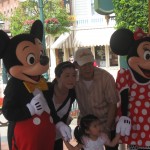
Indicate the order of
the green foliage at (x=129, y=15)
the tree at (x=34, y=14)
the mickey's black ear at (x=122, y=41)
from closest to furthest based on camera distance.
Result: the mickey's black ear at (x=122, y=41) < the green foliage at (x=129, y=15) < the tree at (x=34, y=14)

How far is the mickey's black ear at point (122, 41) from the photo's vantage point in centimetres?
292

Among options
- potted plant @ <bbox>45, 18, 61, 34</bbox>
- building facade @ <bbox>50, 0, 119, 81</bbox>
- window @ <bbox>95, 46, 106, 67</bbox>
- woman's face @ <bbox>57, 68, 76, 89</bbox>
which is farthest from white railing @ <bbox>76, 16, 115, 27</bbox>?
woman's face @ <bbox>57, 68, 76, 89</bbox>

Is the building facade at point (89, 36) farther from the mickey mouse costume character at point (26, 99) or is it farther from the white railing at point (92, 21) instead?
the mickey mouse costume character at point (26, 99)

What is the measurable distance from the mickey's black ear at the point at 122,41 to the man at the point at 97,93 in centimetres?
23

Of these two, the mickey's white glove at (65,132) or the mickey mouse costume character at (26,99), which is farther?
the mickey's white glove at (65,132)

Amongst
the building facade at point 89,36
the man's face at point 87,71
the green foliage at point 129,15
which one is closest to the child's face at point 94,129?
the man's face at point 87,71

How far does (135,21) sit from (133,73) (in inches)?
295

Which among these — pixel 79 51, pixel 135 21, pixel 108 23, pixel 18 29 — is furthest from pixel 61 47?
pixel 79 51

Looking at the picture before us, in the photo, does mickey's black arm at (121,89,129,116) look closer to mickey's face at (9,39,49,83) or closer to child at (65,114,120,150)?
child at (65,114,120,150)

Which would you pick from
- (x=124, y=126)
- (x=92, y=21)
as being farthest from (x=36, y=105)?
(x=92, y=21)

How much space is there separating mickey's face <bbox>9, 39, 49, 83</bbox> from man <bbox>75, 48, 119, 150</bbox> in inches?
13.6

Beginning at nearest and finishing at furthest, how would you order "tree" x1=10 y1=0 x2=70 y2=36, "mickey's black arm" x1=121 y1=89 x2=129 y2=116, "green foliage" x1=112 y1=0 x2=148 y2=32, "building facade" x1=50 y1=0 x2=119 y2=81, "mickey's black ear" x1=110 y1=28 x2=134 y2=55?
1. "mickey's black arm" x1=121 y1=89 x2=129 y2=116
2. "mickey's black ear" x1=110 y1=28 x2=134 y2=55
3. "green foliage" x1=112 y1=0 x2=148 y2=32
4. "tree" x1=10 y1=0 x2=70 y2=36
5. "building facade" x1=50 y1=0 x2=119 y2=81

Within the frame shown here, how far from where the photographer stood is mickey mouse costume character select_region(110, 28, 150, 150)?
274 cm

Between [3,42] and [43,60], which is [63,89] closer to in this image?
[43,60]
